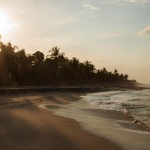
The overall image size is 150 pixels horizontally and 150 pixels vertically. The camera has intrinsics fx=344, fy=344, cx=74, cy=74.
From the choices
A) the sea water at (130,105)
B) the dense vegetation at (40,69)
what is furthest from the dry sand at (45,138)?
the dense vegetation at (40,69)

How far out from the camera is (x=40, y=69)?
287 ft

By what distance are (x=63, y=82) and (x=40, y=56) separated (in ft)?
58.4

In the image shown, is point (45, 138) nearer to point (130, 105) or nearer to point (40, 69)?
point (130, 105)

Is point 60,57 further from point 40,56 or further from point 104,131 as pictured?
point 104,131

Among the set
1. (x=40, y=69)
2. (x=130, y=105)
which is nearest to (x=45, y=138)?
(x=130, y=105)

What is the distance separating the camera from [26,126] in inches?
491

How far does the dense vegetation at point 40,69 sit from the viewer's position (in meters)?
72.2

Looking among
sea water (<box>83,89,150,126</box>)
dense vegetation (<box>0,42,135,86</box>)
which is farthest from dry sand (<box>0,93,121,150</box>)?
dense vegetation (<box>0,42,135,86</box>)

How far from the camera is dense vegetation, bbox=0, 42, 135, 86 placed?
72.2 meters

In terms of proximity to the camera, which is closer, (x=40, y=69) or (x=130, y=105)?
(x=130, y=105)

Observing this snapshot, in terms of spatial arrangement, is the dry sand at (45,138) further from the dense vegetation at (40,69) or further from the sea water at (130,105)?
the dense vegetation at (40,69)

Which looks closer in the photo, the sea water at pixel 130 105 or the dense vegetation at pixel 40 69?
the sea water at pixel 130 105

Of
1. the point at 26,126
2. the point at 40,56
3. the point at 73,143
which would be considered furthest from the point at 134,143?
the point at 40,56

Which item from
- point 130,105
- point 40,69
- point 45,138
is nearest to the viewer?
point 45,138
